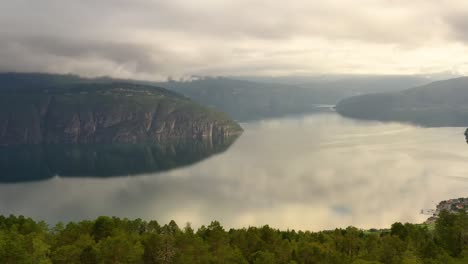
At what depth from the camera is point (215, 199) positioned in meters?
149

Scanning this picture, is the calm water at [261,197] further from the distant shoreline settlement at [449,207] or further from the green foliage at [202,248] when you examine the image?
the green foliage at [202,248]

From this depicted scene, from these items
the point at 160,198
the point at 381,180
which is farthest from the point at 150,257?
the point at 381,180

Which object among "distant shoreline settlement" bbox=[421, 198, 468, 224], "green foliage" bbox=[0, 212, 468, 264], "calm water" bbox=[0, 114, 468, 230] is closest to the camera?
"green foliage" bbox=[0, 212, 468, 264]

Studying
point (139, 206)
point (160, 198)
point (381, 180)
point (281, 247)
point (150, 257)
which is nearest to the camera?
point (150, 257)

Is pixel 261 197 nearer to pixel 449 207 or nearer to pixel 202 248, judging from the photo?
pixel 449 207

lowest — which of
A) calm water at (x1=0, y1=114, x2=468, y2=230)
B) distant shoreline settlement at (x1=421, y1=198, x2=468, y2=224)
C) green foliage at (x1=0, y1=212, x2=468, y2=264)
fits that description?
calm water at (x1=0, y1=114, x2=468, y2=230)

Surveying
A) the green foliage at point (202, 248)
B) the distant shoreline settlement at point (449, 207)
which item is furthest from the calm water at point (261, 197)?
the green foliage at point (202, 248)

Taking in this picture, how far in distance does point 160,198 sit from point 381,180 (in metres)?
95.0

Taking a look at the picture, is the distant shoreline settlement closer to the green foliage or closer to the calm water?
the calm water

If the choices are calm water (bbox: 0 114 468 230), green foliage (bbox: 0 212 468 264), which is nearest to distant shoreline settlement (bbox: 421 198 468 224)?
calm water (bbox: 0 114 468 230)

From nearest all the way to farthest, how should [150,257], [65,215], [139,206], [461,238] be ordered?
[150,257] < [461,238] < [65,215] < [139,206]

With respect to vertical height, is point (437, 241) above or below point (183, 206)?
above

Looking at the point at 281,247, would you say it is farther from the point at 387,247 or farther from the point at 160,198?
the point at 160,198

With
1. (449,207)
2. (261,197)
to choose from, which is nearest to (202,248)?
(261,197)
